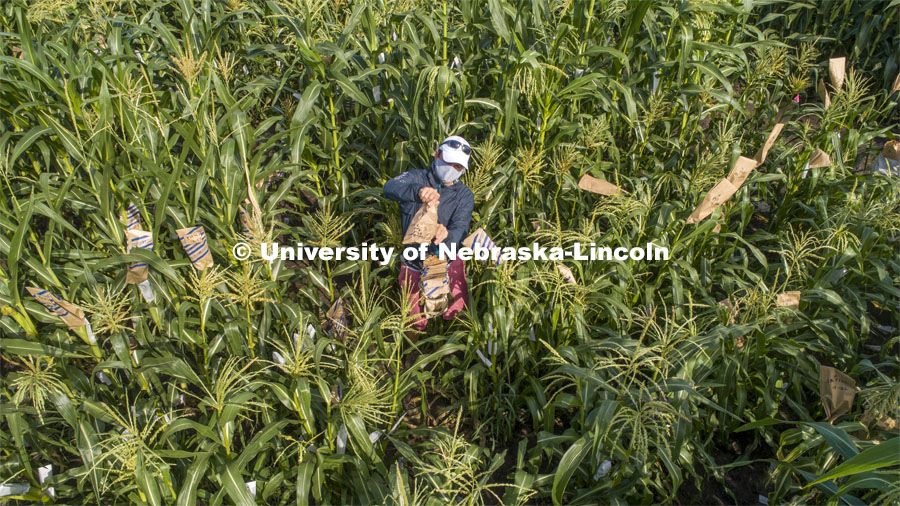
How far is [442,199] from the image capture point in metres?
3.31

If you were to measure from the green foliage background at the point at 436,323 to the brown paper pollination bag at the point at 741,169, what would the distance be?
20 cm

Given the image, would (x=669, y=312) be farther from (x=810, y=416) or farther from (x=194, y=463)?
(x=194, y=463)

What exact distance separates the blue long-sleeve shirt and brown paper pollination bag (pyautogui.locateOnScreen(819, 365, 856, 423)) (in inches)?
75.3

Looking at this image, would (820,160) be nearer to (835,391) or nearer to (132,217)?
(835,391)

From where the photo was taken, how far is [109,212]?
273 cm

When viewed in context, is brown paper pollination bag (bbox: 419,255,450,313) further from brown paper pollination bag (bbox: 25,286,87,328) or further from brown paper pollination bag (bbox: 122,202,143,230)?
brown paper pollination bag (bbox: 25,286,87,328)

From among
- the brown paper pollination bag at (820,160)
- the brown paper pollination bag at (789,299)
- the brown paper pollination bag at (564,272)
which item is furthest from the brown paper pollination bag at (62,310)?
the brown paper pollination bag at (820,160)

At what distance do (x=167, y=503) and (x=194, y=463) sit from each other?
0.76 ft

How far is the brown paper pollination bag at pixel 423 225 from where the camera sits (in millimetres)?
3088

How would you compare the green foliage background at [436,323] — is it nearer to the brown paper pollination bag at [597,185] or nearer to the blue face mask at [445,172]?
the brown paper pollination bag at [597,185]

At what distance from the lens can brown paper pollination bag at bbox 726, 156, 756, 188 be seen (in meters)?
3.19

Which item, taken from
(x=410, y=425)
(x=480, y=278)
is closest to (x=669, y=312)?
(x=480, y=278)

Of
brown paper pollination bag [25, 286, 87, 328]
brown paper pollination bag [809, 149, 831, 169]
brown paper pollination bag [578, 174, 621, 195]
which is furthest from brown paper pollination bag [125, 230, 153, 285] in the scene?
brown paper pollination bag [809, 149, 831, 169]

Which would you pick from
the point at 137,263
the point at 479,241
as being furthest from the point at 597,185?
the point at 137,263
